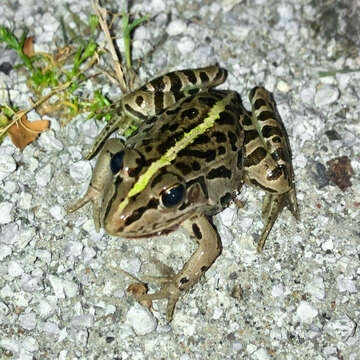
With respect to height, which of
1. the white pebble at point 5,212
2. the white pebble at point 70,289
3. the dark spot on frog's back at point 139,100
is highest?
the dark spot on frog's back at point 139,100

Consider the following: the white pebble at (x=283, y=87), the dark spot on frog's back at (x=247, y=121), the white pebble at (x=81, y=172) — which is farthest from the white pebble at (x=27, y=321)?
the white pebble at (x=283, y=87)

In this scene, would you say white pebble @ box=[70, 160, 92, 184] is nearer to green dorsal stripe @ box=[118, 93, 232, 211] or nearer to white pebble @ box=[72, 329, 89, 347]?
green dorsal stripe @ box=[118, 93, 232, 211]

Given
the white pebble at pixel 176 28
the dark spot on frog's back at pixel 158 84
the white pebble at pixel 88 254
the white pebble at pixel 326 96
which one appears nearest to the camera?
the white pebble at pixel 88 254

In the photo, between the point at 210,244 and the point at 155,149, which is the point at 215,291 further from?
the point at 155,149

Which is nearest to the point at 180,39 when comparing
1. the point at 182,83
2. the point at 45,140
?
the point at 182,83

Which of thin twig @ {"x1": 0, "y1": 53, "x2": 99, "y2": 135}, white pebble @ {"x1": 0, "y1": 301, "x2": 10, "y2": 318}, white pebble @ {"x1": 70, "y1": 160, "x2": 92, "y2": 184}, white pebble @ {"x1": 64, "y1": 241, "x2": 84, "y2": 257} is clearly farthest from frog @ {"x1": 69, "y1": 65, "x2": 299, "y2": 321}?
white pebble @ {"x1": 0, "y1": 301, "x2": 10, "y2": 318}

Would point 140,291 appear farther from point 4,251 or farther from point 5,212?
point 5,212

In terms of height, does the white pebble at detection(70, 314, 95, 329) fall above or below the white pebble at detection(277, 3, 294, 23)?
below

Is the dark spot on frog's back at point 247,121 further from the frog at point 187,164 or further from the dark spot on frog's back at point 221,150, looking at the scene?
the dark spot on frog's back at point 221,150
